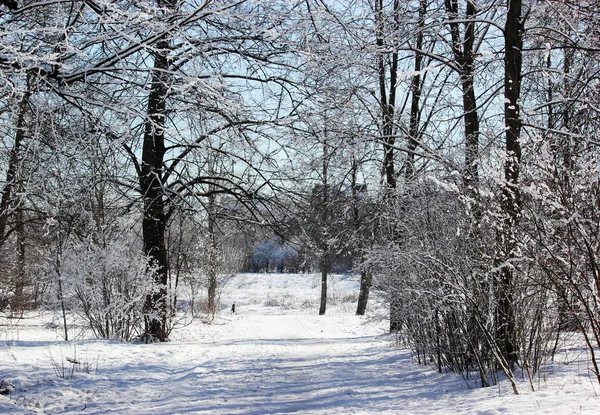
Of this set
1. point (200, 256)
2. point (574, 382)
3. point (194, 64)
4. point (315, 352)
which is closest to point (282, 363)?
point (315, 352)

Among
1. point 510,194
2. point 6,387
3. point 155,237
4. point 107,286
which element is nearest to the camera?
point 510,194

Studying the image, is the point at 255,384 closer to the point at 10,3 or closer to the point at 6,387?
the point at 6,387

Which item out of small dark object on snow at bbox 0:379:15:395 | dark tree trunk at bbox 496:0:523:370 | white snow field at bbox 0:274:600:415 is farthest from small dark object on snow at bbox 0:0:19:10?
dark tree trunk at bbox 496:0:523:370

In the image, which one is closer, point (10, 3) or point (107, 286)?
point (10, 3)

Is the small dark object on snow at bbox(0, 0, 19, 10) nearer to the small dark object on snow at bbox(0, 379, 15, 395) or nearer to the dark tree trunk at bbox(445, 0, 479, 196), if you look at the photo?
the small dark object on snow at bbox(0, 379, 15, 395)

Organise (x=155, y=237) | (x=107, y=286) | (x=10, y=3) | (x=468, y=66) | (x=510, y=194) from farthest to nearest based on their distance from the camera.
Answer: (x=155, y=237) → (x=107, y=286) → (x=468, y=66) → (x=510, y=194) → (x=10, y=3)

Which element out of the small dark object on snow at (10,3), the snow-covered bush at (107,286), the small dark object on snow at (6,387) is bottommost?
the small dark object on snow at (6,387)

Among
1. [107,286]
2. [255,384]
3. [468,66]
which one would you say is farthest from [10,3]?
[107,286]

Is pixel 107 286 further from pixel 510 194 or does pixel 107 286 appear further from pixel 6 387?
pixel 510 194

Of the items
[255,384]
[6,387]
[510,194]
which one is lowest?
[255,384]

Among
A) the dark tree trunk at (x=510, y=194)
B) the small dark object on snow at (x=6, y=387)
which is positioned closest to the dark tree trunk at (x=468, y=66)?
the dark tree trunk at (x=510, y=194)

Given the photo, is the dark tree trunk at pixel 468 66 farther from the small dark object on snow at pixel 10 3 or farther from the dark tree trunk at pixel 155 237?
the dark tree trunk at pixel 155 237

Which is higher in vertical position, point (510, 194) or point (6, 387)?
point (510, 194)

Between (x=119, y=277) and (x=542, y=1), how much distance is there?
8.59 m
